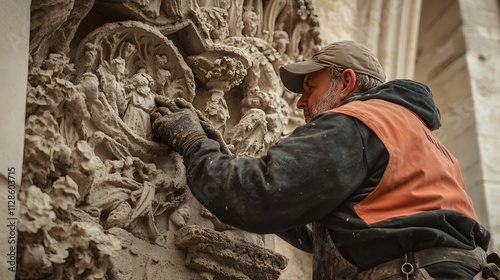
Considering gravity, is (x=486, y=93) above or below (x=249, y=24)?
below

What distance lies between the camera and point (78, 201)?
2529 mm

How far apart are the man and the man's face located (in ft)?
0.61

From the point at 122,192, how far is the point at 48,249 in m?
0.39

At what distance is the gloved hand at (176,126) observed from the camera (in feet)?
8.96

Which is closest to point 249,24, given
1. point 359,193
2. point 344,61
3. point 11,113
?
point 344,61

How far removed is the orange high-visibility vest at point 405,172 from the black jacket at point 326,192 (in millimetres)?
Answer: 23

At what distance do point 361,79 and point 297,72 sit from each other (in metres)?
0.18

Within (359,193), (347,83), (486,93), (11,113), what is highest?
(11,113)

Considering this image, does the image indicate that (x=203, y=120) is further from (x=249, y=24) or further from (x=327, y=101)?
(x=249, y=24)

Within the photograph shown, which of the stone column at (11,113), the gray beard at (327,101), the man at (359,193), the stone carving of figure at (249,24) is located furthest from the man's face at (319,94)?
the stone column at (11,113)

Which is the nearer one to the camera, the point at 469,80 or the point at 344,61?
the point at 344,61

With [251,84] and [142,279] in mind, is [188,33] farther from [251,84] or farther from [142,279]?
[142,279]

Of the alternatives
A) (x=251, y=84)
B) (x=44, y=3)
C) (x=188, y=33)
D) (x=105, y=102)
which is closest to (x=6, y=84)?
(x=44, y=3)

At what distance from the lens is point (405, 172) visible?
255cm
